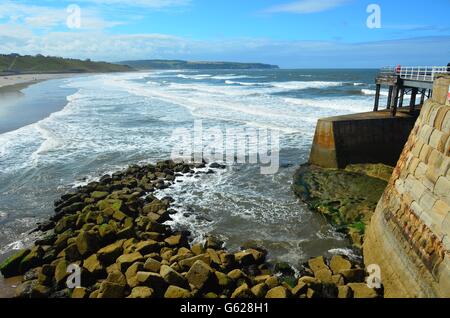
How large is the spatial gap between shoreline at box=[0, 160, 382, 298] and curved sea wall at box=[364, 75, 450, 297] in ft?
2.43

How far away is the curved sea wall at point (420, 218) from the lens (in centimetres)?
728

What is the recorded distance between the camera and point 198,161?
1970 cm

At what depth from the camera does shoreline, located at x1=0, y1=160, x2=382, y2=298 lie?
8266 mm

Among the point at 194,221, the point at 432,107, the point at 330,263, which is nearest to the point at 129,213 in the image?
the point at 194,221

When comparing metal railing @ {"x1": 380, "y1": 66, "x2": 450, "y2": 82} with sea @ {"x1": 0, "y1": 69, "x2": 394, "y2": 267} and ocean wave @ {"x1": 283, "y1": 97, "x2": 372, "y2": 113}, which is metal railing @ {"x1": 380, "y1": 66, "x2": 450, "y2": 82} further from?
ocean wave @ {"x1": 283, "y1": 97, "x2": 372, "y2": 113}

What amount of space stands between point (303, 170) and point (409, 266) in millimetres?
9955

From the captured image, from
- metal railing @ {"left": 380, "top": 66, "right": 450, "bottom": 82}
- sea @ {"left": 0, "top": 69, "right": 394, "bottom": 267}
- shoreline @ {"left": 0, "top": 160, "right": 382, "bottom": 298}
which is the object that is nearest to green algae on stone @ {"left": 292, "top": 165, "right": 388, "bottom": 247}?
sea @ {"left": 0, "top": 69, "right": 394, "bottom": 267}

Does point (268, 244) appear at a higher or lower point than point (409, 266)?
lower

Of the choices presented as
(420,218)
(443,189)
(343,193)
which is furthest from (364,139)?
(443,189)

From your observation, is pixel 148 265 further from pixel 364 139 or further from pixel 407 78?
pixel 407 78

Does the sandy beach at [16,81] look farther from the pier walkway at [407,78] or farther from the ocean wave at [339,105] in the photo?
the pier walkway at [407,78]

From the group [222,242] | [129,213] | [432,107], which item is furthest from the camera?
[129,213]

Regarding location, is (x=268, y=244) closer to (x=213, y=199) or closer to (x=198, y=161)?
(x=213, y=199)

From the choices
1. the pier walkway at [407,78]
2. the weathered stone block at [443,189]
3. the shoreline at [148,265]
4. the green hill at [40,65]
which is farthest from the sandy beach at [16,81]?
the weathered stone block at [443,189]
